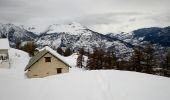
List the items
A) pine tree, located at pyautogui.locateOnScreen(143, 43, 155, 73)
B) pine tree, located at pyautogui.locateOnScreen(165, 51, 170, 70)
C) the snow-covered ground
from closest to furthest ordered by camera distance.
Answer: the snow-covered ground < pine tree, located at pyautogui.locateOnScreen(143, 43, 155, 73) < pine tree, located at pyautogui.locateOnScreen(165, 51, 170, 70)

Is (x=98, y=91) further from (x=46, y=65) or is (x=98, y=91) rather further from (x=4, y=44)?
(x=4, y=44)

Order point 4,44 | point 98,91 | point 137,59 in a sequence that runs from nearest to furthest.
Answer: point 98,91, point 137,59, point 4,44

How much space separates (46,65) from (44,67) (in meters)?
0.54

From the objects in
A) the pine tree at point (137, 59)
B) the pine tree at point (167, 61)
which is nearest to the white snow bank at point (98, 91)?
the pine tree at point (137, 59)

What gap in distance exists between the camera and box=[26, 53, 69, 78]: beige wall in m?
44.3

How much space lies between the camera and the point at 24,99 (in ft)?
67.6

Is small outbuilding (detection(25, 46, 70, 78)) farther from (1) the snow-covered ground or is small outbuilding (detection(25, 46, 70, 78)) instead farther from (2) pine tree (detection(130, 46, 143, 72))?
(2) pine tree (detection(130, 46, 143, 72))

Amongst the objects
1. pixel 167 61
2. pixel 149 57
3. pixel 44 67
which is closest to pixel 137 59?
pixel 149 57

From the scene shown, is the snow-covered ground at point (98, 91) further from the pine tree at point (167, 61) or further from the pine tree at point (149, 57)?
the pine tree at point (167, 61)

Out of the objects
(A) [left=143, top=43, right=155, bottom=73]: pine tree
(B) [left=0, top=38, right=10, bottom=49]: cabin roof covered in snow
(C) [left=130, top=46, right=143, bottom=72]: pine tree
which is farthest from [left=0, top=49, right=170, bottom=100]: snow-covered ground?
(B) [left=0, top=38, right=10, bottom=49]: cabin roof covered in snow

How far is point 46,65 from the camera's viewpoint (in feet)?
148

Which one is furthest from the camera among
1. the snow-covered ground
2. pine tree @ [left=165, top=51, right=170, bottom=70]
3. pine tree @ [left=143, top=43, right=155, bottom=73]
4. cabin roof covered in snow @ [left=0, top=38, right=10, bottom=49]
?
cabin roof covered in snow @ [left=0, top=38, right=10, bottom=49]

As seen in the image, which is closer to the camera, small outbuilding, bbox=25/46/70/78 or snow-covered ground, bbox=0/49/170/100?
snow-covered ground, bbox=0/49/170/100

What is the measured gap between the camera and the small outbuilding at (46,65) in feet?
145
